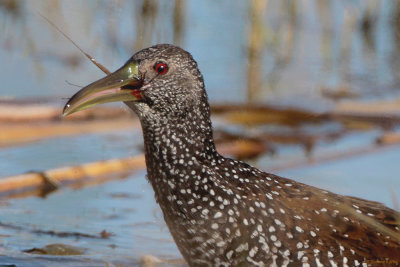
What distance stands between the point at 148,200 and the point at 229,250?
2.70m

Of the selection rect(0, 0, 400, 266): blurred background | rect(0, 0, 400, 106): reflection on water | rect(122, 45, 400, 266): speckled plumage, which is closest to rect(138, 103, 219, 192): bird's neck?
rect(122, 45, 400, 266): speckled plumage

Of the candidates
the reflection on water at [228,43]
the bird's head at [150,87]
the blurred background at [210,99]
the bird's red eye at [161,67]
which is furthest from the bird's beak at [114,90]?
the reflection on water at [228,43]

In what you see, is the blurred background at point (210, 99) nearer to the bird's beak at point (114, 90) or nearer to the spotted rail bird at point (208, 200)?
the spotted rail bird at point (208, 200)

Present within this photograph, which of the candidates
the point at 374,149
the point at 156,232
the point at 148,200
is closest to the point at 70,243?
the point at 156,232

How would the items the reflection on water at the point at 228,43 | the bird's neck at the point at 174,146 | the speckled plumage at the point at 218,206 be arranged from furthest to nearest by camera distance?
the reflection on water at the point at 228,43
the bird's neck at the point at 174,146
the speckled plumage at the point at 218,206

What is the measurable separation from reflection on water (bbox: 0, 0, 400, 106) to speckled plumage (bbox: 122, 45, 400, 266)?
4.69 meters

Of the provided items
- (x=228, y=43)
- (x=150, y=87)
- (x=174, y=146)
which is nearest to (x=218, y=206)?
(x=174, y=146)

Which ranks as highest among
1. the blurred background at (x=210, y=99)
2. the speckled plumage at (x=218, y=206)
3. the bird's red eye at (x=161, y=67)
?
the blurred background at (x=210, y=99)

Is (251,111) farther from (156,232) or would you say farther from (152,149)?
(152,149)

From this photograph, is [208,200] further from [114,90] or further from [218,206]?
[114,90]

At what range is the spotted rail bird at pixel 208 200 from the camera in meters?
5.83

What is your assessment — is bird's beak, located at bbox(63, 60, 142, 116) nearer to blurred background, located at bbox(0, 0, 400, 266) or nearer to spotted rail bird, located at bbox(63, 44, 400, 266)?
spotted rail bird, located at bbox(63, 44, 400, 266)

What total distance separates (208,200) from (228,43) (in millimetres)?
7429

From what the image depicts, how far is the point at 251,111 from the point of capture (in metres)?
10.9
